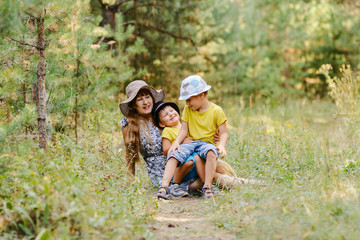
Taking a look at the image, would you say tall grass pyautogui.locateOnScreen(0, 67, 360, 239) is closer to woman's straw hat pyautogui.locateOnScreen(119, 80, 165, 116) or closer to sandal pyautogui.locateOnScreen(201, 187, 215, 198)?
sandal pyautogui.locateOnScreen(201, 187, 215, 198)

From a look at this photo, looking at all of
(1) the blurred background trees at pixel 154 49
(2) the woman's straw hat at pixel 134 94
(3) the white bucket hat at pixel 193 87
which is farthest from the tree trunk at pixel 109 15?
(3) the white bucket hat at pixel 193 87

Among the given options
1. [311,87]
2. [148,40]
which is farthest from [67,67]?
[311,87]

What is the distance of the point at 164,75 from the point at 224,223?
7599 millimetres

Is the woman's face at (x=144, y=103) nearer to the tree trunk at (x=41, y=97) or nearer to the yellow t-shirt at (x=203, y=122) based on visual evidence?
the yellow t-shirt at (x=203, y=122)

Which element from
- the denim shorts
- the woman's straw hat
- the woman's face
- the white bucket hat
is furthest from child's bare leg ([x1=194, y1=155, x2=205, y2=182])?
the woman's straw hat

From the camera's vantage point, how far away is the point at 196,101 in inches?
160

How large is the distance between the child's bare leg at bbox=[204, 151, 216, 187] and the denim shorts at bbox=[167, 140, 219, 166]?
44 mm

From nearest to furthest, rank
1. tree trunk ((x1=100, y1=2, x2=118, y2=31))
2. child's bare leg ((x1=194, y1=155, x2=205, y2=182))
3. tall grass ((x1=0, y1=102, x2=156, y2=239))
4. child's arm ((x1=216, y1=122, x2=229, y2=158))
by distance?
tall grass ((x1=0, y1=102, x2=156, y2=239)) → child's arm ((x1=216, y1=122, x2=229, y2=158)) → child's bare leg ((x1=194, y1=155, x2=205, y2=182)) → tree trunk ((x1=100, y1=2, x2=118, y2=31))

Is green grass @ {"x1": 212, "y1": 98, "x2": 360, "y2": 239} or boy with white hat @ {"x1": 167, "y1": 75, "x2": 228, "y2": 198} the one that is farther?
boy with white hat @ {"x1": 167, "y1": 75, "x2": 228, "y2": 198}

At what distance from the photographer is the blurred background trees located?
13.6 feet

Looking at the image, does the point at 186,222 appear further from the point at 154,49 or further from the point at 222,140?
the point at 154,49

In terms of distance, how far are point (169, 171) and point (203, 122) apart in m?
0.65

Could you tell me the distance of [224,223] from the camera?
114 inches

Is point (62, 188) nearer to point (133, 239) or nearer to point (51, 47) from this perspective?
point (133, 239)
